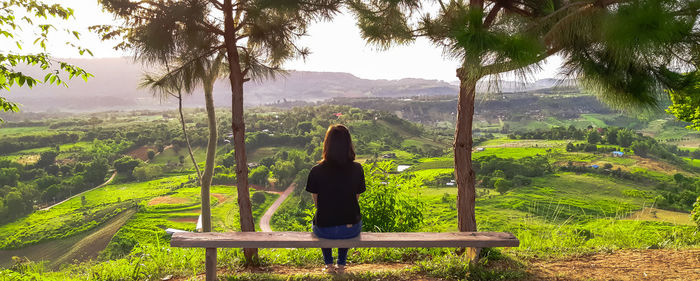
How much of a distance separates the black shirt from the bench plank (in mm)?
158

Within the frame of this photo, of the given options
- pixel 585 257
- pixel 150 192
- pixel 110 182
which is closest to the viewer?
pixel 585 257

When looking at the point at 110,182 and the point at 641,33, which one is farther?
the point at 110,182

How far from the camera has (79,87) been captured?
171250 mm

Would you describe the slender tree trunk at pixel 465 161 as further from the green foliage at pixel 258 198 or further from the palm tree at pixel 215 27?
the green foliage at pixel 258 198

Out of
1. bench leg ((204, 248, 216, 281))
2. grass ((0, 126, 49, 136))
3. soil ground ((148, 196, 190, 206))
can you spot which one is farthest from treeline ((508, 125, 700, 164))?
grass ((0, 126, 49, 136))

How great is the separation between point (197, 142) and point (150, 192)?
16797mm

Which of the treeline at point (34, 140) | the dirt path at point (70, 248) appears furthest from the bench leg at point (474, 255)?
the treeline at point (34, 140)

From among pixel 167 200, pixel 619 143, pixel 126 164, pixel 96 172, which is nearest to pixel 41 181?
pixel 96 172

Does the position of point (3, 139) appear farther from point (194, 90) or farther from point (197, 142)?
point (194, 90)

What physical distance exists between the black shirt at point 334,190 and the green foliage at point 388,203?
176 centimetres

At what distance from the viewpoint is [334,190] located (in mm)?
2980

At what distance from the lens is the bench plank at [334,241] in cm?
292

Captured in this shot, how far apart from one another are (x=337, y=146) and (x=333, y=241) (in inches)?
29.1

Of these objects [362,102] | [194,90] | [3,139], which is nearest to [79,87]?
[3,139]
